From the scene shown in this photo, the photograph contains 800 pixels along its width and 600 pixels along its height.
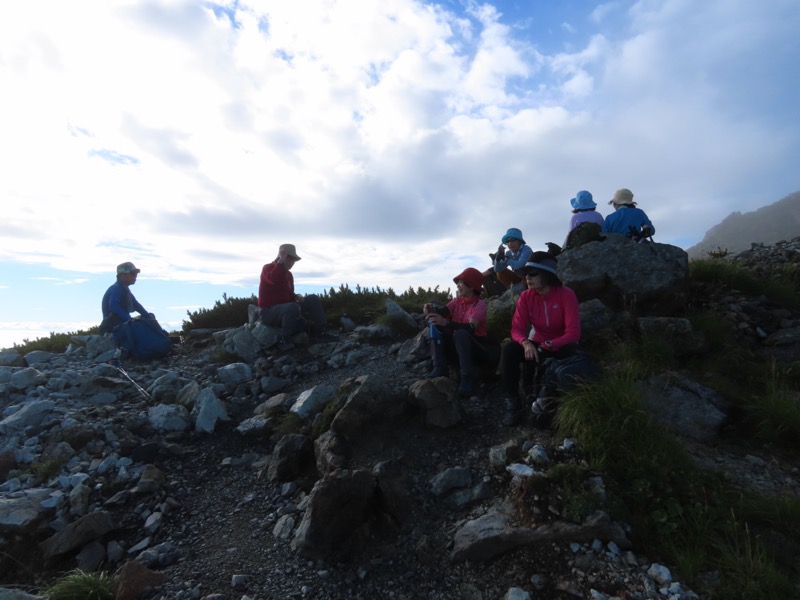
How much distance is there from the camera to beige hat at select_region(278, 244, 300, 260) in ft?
32.1

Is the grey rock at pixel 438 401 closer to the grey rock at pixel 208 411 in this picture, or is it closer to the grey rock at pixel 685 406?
the grey rock at pixel 685 406

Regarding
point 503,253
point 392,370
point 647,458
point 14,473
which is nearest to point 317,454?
point 392,370

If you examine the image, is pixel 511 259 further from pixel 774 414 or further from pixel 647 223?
pixel 774 414

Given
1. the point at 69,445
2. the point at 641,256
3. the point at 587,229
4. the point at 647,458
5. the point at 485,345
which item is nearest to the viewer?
the point at 647,458

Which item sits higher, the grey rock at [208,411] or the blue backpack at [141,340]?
the blue backpack at [141,340]

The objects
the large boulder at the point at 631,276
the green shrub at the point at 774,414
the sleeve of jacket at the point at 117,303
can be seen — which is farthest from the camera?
the sleeve of jacket at the point at 117,303

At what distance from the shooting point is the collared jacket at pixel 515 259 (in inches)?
337

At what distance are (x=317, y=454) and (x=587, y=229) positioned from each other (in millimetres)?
6003

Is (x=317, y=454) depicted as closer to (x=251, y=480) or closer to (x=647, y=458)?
(x=251, y=480)

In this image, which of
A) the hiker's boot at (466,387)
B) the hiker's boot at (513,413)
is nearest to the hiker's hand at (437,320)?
the hiker's boot at (466,387)

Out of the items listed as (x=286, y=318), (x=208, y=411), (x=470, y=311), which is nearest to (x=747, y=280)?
(x=470, y=311)

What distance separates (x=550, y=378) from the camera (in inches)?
203

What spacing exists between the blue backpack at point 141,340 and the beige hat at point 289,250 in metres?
3.74

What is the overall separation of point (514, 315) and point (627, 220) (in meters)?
3.71
